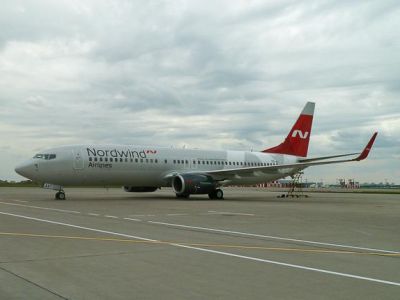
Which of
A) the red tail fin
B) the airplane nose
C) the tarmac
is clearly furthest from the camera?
the red tail fin

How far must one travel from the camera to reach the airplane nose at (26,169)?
26844 millimetres

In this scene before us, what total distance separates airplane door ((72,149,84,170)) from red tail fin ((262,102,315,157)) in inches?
678

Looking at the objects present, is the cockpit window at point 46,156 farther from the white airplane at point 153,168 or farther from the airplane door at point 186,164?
the airplane door at point 186,164

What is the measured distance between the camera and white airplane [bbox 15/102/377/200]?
27.4 m

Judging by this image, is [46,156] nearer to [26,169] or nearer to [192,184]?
[26,169]

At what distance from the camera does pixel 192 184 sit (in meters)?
30.0

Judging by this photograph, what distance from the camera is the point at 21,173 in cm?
2700

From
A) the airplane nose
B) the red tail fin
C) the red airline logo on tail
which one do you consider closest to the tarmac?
the airplane nose

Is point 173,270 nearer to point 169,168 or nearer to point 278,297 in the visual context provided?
point 278,297

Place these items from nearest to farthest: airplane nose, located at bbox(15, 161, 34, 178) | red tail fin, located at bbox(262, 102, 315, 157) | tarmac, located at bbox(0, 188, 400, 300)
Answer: tarmac, located at bbox(0, 188, 400, 300) < airplane nose, located at bbox(15, 161, 34, 178) < red tail fin, located at bbox(262, 102, 315, 157)

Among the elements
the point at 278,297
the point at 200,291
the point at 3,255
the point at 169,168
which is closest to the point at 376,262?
the point at 278,297

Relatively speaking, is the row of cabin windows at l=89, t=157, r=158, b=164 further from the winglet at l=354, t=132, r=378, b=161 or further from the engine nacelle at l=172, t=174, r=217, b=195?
the winglet at l=354, t=132, r=378, b=161

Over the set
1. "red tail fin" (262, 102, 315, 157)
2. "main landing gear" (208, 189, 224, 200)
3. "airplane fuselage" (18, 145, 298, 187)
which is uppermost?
"red tail fin" (262, 102, 315, 157)

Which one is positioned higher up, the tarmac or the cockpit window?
the cockpit window
